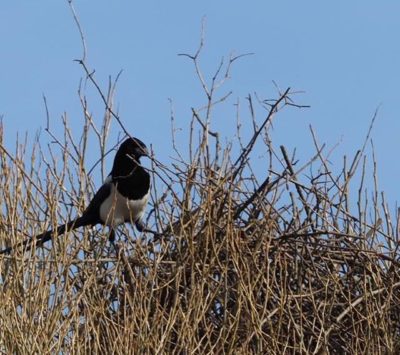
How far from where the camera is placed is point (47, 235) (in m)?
8.23

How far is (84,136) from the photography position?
823 cm

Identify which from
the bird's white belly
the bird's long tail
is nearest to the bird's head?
the bird's white belly

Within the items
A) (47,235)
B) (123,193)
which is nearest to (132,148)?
(123,193)

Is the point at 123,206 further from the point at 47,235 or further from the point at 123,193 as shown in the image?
the point at 47,235

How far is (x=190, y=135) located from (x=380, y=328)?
1324 mm

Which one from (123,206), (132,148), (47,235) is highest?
(132,148)

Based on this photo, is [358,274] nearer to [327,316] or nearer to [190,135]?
[327,316]

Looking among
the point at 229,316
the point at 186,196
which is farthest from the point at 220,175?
the point at 229,316

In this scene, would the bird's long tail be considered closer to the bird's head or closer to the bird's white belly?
the bird's white belly

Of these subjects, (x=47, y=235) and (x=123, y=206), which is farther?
(x=123, y=206)

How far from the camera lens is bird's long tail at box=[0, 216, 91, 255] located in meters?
6.98

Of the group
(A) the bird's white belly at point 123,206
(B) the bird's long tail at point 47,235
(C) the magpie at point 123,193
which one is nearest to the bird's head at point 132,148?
(C) the magpie at point 123,193

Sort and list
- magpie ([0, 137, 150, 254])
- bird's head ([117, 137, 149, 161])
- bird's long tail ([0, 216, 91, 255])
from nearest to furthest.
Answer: bird's long tail ([0, 216, 91, 255])
bird's head ([117, 137, 149, 161])
magpie ([0, 137, 150, 254])

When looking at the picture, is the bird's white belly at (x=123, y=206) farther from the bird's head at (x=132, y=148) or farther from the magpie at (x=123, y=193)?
the bird's head at (x=132, y=148)
